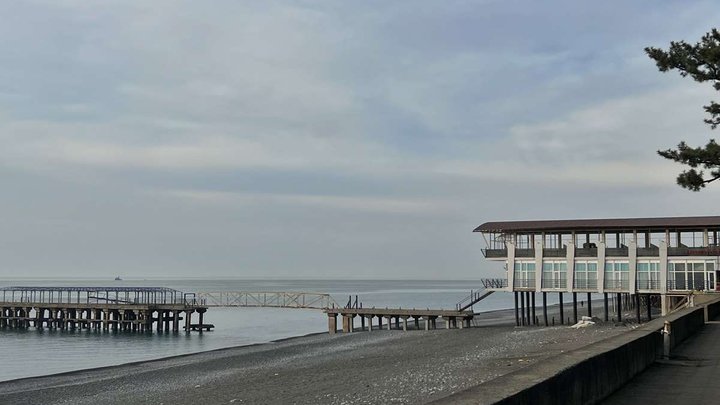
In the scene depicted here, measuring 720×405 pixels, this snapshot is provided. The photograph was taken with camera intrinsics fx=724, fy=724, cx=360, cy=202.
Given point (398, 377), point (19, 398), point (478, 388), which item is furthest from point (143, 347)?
point (478, 388)

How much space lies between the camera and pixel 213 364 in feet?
131

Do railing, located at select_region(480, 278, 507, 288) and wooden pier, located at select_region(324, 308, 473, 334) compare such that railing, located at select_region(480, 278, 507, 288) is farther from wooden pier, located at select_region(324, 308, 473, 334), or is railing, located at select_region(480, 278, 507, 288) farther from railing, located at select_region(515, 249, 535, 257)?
wooden pier, located at select_region(324, 308, 473, 334)

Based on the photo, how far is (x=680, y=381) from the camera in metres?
12.7

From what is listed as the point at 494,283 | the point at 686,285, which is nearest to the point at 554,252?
the point at 494,283

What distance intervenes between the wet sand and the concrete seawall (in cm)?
487

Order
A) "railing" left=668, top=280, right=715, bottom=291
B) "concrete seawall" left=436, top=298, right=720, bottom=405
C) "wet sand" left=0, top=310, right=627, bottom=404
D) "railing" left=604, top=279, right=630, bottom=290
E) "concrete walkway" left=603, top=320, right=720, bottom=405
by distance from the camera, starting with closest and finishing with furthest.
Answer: "concrete seawall" left=436, top=298, right=720, bottom=405 → "concrete walkway" left=603, top=320, right=720, bottom=405 → "wet sand" left=0, top=310, right=627, bottom=404 → "railing" left=668, top=280, right=715, bottom=291 → "railing" left=604, top=279, right=630, bottom=290

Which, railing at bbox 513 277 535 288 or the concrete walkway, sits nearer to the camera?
the concrete walkway

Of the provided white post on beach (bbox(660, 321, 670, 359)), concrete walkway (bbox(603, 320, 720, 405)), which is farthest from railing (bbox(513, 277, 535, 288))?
white post on beach (bbox(660, 321, 670, 359))

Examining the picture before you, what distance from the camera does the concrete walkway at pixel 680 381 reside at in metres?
11.0

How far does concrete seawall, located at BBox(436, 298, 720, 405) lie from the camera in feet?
24.1

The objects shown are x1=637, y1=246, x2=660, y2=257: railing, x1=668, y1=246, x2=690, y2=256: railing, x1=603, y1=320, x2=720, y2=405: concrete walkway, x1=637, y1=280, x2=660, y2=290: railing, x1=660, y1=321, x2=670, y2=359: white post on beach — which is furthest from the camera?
x1=637, y1=246, x2=660, y2=257: railing

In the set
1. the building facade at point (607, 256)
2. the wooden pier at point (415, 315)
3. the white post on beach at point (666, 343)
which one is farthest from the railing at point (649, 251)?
the white post on beach at point (666, 343)

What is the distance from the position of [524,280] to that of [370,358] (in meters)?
19.0

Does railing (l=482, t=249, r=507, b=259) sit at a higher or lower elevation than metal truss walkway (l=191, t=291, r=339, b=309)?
higher
